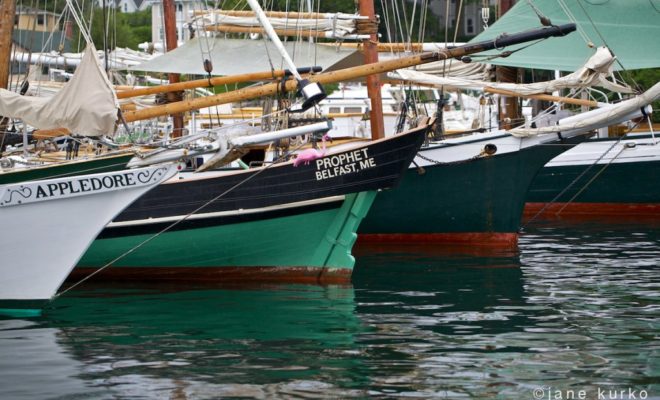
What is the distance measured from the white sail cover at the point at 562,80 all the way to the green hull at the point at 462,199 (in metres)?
1.58

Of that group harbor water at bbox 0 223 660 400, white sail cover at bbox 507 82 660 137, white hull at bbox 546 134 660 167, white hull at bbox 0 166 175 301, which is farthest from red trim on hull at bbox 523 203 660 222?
white hull at bbox 0 166 175 301

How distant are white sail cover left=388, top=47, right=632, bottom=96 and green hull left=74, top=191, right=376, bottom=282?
489cm

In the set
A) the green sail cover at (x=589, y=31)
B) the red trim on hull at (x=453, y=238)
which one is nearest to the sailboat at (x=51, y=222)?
the red trim on hull at (x=453, y=238)

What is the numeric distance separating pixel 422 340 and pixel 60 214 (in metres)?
5.34

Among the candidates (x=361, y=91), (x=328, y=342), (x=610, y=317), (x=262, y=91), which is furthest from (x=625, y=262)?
(x=361, y=91)

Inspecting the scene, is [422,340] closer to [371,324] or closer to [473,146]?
[371,324]

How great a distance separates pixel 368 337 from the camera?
15398mm

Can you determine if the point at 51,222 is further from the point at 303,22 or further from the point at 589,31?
the point at 589,31

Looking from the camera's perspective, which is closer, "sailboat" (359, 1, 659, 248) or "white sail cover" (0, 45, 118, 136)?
"white sail cover" (0, 45, 118, 136)

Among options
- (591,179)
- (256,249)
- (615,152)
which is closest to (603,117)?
(256,249)

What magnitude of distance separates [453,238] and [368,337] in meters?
10.1

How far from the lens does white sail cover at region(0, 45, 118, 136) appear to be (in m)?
17.6

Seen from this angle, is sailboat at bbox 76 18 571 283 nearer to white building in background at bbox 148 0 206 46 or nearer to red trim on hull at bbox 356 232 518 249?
red trim on hull at bbox 356 232 518 249

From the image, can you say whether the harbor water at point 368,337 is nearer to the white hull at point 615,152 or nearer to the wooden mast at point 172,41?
the wooden mast at point 172,41
